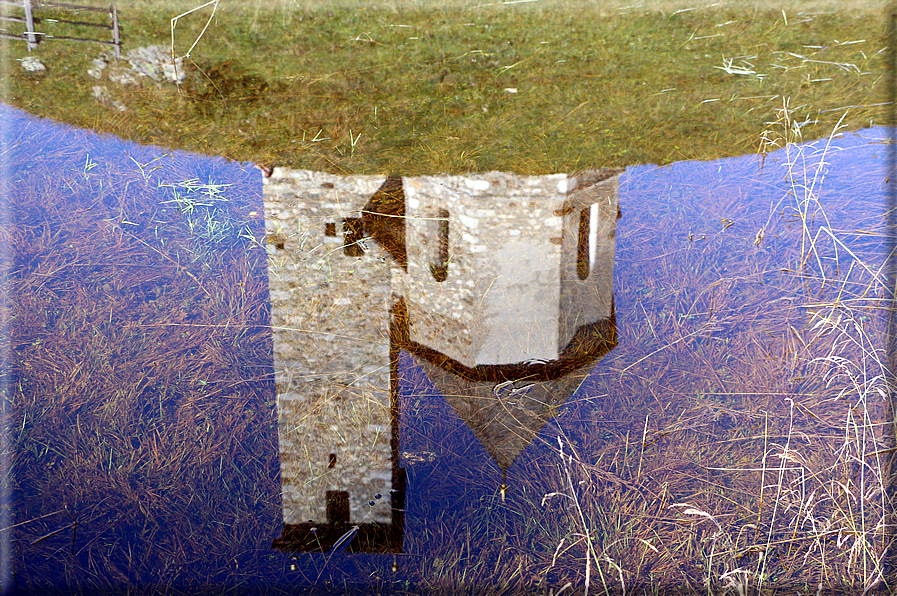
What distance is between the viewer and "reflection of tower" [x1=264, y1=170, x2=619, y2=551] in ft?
8.23

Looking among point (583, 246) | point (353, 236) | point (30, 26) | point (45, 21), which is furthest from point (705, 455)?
point (45, 21)

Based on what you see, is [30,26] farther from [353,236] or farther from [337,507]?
[337,507]

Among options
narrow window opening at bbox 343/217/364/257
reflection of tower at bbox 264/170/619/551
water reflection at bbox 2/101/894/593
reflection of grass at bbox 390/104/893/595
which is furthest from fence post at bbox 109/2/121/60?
reflection of grass at bbox 390/104/893/595

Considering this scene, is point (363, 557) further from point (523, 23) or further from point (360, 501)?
point (523, 23)

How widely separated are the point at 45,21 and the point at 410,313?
4.66 metres

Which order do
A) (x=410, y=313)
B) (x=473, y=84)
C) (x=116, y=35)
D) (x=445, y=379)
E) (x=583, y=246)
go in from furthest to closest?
1. (x=116, y=35)
2. (x=473, y=84)
3. (x=583, y=246)
4. (x=410, y=313)
5. (x=445, y=379)

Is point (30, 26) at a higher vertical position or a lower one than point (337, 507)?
higher

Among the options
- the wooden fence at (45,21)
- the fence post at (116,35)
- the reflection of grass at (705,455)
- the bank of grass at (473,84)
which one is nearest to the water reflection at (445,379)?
the reflection of grass at (705,455)

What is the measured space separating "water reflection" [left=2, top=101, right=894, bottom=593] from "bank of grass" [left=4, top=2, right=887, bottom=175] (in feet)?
1.03

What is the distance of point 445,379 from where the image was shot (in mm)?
2691

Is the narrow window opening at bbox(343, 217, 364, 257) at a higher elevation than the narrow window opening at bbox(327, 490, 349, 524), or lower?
higher

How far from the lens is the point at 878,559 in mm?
2332

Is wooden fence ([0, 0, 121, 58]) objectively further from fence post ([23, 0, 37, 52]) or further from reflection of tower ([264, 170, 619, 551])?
reflection of tower ([264, 170, 619, 551])

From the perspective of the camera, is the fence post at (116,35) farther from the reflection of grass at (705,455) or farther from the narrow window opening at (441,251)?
the reflection of grass at (705,455)
